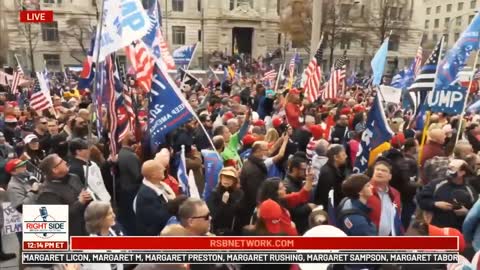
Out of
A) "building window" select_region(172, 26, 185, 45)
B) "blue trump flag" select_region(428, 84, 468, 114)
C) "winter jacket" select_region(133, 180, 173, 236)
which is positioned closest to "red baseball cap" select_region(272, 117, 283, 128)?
"blue trump flag" select_region(428, 84, 468, 114)

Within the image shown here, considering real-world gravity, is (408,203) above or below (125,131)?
below

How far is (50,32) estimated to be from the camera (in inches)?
2159

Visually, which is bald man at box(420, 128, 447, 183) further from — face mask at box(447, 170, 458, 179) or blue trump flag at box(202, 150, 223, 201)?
blue trump flag at box(202, 150, 223, 201)

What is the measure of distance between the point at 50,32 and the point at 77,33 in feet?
11.4

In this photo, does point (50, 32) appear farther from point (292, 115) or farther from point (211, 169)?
point (211, 169)

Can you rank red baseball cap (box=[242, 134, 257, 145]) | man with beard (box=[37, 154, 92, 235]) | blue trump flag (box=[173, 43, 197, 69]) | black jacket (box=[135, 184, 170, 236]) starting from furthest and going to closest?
blue trump flag (box=[173, 43, 197, 69])
red baseball cap (box=[242, 134, 257, 145])
black jacket (box=[135, 184, 170, 236])
man with beard (box=[37, 154, 92, 235])

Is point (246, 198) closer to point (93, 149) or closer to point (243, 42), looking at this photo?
point (93, 149)

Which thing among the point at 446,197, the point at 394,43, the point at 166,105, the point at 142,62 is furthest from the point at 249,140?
the point at 394,43

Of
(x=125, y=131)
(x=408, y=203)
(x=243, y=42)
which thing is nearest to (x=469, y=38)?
(x=408, y=203)

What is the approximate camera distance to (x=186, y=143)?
322 inches

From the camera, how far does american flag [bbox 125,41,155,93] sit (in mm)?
6234

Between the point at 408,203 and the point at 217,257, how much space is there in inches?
130

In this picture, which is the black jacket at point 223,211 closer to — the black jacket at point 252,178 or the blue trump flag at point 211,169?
the black jacket at point 252,178

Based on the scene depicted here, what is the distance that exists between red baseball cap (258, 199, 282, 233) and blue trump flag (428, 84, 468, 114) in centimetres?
407
